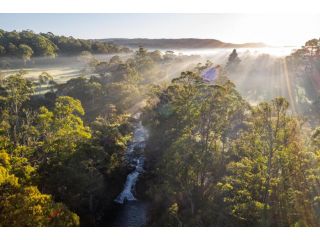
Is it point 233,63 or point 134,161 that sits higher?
point 233,63

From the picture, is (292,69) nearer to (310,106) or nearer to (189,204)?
(310,106)

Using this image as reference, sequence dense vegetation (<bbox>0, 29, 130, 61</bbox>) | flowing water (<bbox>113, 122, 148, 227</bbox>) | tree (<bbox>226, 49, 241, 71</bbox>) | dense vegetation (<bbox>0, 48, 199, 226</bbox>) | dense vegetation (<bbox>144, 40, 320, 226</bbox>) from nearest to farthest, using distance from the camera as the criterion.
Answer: dense vegetation (<bbox>0, 48, 199, 226</bbox>) < dense vegetation (<bbox>144, 40, 320, 226</bbox>) < flowing water (<bbox>113, 122, 148, 227</bbox>) < tree (<bbox>226, 49, 241, 71</bbox>) < dense vegetation (<bbox>0, 29, 130, 61</bbox>)

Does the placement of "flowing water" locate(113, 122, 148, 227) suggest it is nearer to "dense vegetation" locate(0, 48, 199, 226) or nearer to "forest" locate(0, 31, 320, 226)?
"forest" locate(0, 31, 320, 226)

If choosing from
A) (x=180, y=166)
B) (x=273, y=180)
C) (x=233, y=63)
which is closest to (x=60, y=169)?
(x=180, y=166)

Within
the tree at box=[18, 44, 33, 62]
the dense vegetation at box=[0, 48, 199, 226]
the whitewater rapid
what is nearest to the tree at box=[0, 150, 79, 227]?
the dense vegetation at box=[0, 48, 199, 226]

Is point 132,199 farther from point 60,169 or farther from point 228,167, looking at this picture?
point 228,167

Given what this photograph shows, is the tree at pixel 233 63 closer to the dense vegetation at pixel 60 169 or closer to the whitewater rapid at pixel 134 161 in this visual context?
the whitewater rapid at pixel 134 161

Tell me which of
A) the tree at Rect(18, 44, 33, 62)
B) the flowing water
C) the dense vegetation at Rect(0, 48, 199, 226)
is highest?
the tree at Rect(18, 44, 33, 62)

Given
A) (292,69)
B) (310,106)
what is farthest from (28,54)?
(310,106)

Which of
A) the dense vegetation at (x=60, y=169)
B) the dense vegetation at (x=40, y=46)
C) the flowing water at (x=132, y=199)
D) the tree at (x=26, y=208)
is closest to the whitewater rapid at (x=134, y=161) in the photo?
the flowing water at (x=132, y=199)
